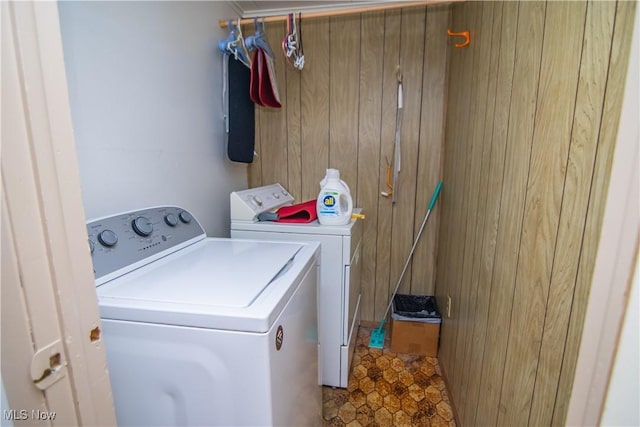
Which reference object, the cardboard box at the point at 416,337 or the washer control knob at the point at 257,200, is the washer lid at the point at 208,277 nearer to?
the washer control knob at the point at 257,200

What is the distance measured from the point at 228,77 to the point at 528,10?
1.50 meters

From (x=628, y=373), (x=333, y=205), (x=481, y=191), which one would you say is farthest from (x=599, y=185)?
(x=333, y=205)

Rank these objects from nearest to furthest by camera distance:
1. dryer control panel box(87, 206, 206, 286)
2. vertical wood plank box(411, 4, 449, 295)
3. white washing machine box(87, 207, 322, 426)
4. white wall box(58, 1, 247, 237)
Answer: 1. white washing machine box(87, 207, 322, 426)
2. dryer control panel box(87, 206, 206, 286)
3. white wall box(58, 1, 247, 237)
4. vertical wood plank box(411, 4, 449, 295)

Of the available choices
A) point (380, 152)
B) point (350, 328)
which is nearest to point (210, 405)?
point (350, 328)

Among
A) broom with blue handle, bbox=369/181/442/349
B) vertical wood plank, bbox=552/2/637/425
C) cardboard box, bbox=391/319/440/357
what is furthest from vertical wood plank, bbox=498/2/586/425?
broom with blue handle, bbox=369/181/442/349

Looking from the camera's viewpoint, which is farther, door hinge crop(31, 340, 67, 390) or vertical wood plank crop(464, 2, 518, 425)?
vertical wood plank crop(464, 2, 518, 425)

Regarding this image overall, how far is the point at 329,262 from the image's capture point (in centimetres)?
167

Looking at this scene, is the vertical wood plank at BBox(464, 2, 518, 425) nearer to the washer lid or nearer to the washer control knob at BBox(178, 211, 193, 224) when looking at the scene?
the washer lid

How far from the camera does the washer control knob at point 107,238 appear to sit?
39.3 inches

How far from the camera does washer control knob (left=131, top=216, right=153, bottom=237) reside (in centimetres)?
114

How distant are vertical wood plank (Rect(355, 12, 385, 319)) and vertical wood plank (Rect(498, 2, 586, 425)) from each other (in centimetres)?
133

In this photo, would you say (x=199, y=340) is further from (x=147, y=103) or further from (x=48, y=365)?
(x=147, y=103)

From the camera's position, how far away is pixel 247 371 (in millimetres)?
750

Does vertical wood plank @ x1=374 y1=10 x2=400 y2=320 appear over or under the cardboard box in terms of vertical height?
over
